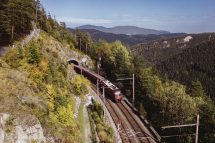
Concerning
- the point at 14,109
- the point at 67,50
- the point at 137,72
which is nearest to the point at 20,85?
the point at 14,109

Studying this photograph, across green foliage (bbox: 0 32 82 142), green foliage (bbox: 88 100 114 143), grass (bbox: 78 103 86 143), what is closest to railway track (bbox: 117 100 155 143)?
green foliage (bbox: 88 100 114 143)

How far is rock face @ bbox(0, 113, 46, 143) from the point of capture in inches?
1034

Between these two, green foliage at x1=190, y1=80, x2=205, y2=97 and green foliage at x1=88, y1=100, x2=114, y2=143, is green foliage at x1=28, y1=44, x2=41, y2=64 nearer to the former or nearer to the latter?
green foliage at x1=88, y1=100, x2=114, y2=143

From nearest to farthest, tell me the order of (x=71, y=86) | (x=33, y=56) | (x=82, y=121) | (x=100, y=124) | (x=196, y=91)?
1. (x=33, y=56)
2. (x=82, y=121)
3. (x=100, y=124)
4. (x=71, y=86)
5. (x=196, y=91)

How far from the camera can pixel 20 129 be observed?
89.6 feet

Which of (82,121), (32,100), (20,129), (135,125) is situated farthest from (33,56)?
(135,125)

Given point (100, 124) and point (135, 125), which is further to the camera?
point (135, 125)

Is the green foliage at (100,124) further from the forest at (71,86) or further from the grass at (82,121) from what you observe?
the forest at (71,86)

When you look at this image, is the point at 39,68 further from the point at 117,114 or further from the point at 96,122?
the point at 117,114

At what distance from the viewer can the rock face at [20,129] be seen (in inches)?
1034

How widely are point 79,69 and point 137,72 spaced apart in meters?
16.8

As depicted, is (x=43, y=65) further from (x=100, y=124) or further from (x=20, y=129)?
(x=20, y=129)

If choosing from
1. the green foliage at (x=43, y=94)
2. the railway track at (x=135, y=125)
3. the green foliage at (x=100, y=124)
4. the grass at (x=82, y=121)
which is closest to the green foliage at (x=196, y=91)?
the railway track at (x=135, y=125)

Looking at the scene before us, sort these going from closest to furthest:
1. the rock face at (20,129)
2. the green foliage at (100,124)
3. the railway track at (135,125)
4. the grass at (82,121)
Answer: the rock face at (20,129) → the grass at (82,121) → the green foliage at (100,124) → the railway track at (135,125)
